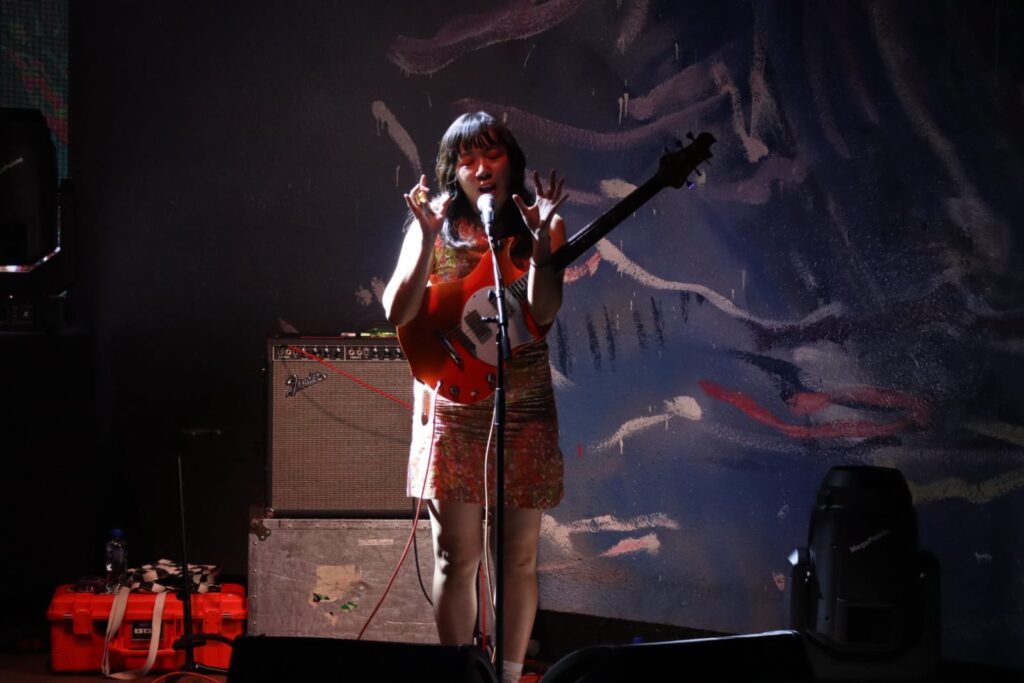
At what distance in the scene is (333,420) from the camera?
11.9 ft

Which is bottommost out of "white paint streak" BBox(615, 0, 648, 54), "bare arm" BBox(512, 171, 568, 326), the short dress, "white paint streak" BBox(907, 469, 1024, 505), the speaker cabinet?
the speaker cabinet

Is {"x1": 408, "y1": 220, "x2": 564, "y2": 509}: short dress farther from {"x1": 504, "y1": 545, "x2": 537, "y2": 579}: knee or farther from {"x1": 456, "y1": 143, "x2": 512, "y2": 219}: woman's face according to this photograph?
{"x1": 456, "y1": 143, "x2": 512, "y2": 219}: woman's face

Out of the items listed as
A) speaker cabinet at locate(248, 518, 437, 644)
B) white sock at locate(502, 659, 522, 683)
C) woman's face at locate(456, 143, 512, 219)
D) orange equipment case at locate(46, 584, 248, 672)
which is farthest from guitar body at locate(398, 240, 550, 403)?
orange equipment case at locate(46, 584, 248, 672)

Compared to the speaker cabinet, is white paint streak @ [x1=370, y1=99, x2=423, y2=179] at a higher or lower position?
higher

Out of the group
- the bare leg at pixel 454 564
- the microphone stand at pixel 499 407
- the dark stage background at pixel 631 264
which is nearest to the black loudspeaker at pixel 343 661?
the microphone stand at pixel 499 407

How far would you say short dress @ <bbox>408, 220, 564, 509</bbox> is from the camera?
2803mm

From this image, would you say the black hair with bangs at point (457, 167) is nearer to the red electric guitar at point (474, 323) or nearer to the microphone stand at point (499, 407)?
the red electric guitar at point (474, 323)

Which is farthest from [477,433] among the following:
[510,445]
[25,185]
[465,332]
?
[25,185]

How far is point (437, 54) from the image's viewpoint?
4113 mm

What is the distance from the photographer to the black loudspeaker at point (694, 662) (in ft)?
4.58

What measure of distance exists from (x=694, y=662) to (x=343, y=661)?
49 cm

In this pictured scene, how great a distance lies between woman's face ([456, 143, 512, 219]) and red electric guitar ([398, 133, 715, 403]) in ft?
0.45

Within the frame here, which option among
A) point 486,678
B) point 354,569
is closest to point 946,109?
point 354,569

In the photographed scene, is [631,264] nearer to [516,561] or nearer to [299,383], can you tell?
[299,383]
